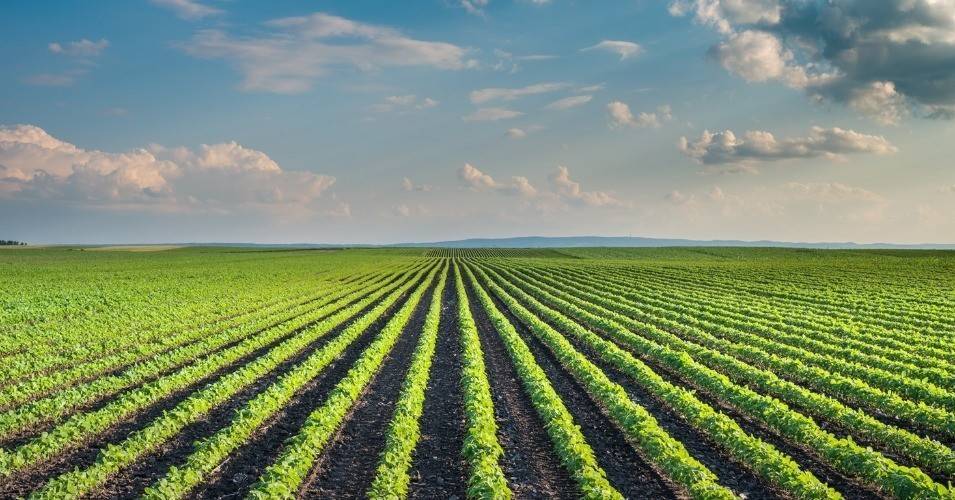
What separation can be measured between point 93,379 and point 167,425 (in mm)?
6591

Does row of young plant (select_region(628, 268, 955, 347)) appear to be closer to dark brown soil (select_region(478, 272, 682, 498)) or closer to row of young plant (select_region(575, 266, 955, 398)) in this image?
row of young plant (select_region(575, 266, 955, 398))

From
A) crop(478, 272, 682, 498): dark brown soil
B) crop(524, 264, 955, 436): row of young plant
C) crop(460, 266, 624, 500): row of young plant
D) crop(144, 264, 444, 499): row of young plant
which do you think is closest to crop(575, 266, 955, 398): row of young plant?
crop(524, 264, 955, 436): row of young plant

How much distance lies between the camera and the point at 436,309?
3334 centimetres

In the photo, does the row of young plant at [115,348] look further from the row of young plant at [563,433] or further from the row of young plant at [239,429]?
the row of young plant at [563,433]

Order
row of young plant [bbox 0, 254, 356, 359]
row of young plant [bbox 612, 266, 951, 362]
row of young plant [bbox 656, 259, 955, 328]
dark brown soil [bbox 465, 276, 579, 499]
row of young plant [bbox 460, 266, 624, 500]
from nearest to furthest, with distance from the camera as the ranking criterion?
1. row of young plant [bbox 460, 266, 624, 500]
2. dark brown soil [bbox 465, 276, 579, 499]
3. row of young plant [bbox 612, 266, 951, 362]
4. row of young plant [bbox 0, 254, 356, 359]
5. row of young plant [bbox 656, 259, 955, 328]

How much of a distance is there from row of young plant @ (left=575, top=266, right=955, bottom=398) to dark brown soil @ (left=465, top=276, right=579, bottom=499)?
9766 mm

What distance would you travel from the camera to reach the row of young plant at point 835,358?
1504 centimetres

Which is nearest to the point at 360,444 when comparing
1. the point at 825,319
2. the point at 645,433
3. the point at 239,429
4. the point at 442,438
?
the point at 442,438

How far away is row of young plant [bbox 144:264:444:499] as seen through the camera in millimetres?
9977

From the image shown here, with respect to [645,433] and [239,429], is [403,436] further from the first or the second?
[645,433]

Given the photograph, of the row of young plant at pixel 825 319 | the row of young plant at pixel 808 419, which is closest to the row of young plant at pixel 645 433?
the row of young plant at pixel 808 419

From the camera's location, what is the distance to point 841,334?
24234 millimetres

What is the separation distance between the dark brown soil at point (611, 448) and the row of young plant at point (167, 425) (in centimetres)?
893

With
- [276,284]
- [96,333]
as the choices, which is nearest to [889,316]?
[96,333]
